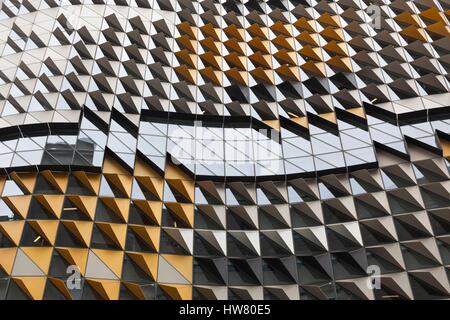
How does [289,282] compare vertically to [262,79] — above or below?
below

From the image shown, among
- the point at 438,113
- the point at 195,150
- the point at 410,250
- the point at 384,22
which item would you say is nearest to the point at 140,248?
the point at 195,150

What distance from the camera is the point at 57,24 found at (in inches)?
1140

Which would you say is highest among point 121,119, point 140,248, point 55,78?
point 55,78

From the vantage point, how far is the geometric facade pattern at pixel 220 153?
20422 millimetres

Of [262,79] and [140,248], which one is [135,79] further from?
[140,248]

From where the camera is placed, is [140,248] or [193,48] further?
[193,48]

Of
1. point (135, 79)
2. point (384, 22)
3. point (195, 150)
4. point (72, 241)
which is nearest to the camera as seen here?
point (72, 241)

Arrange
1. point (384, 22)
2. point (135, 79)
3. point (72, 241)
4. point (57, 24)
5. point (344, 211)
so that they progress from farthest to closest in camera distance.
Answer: point (384, 22), point (57, 24), point (135, 79), point (344, 211), point (72, 241)

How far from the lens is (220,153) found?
24.4 m

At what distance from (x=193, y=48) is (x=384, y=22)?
11409mm

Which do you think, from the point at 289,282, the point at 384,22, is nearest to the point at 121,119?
the point at 289,282

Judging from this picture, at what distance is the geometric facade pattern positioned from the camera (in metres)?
20.4

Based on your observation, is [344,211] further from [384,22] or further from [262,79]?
[384,22]

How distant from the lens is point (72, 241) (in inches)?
801
